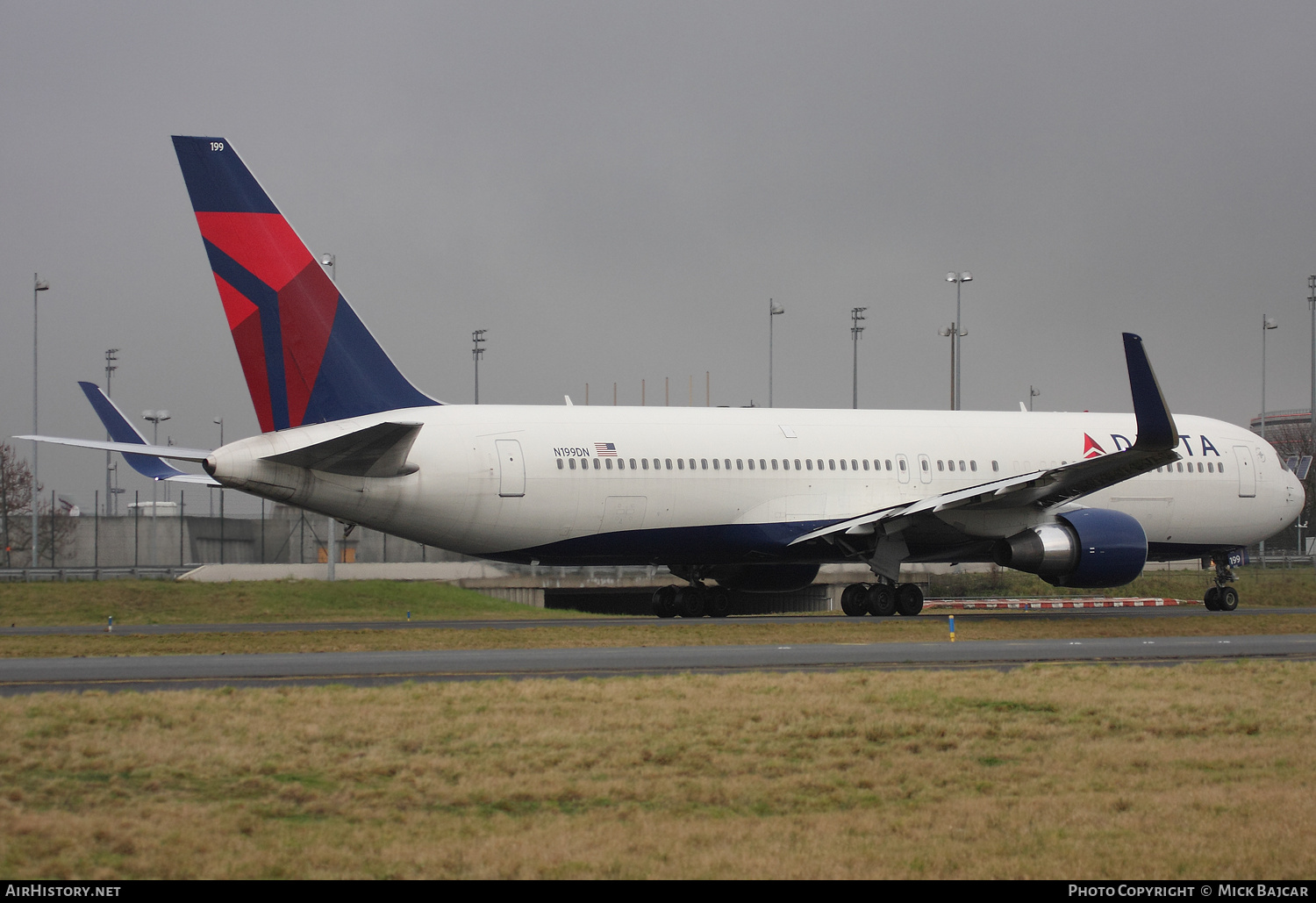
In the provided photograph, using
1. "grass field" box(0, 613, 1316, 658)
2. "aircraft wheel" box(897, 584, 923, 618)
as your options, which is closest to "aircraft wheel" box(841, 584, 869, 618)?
"aircraft wheel" box(897, 584, 923, 618)

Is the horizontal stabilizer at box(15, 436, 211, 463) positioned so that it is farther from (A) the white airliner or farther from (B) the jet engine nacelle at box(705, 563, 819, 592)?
(B) the jet engine nacelle at box(705, 563, 819, 592)

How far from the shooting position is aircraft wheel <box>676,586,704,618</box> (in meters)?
27.5

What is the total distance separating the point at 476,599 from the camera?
3691 cm

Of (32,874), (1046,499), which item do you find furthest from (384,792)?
(1046,499)

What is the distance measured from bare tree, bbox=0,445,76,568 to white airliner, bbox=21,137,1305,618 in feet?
88.7

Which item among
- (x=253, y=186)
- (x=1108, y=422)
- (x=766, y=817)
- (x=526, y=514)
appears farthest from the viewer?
(x=1108, y=422)

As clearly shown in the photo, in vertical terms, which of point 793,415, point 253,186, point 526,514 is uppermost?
point 253,186

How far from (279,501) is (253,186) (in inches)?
207

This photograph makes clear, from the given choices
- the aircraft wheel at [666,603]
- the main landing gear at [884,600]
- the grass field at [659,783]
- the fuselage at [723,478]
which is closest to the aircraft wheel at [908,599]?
the main landing gear at [884,600]

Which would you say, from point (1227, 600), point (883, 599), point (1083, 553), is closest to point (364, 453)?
point (883, 599)

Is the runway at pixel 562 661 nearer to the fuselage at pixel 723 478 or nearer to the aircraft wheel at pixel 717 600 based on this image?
the fuselage at pixel 723 478

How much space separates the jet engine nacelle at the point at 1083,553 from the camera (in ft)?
80.3

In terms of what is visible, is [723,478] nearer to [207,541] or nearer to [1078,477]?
[1078,477]
